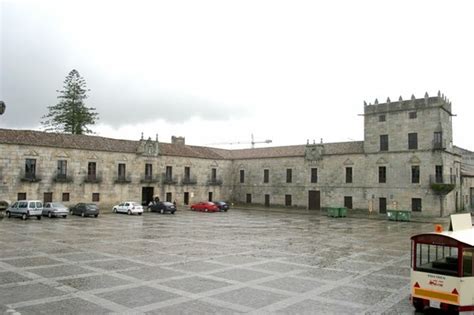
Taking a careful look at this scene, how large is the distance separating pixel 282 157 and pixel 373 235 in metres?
24.5

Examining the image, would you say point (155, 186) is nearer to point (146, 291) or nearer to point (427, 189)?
point (427, 189)

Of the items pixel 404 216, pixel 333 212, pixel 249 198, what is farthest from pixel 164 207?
pixel 404 216

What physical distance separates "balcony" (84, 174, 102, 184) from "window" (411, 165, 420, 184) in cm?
3053

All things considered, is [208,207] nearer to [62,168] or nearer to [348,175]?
[62,168]

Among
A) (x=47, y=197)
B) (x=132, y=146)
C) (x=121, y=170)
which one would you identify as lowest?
(x=47, y=197)

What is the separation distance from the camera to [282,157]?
47156 millimetres

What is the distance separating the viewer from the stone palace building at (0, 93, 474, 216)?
35.4 meters

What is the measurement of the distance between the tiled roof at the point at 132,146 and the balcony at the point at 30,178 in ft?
9.15

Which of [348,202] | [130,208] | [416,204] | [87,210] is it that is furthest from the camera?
[348,202]

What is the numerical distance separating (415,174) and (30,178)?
3517 centimetres

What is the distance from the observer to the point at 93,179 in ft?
128

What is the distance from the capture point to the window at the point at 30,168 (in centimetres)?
3497

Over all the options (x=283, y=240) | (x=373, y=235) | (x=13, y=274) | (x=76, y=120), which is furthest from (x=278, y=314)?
(x=76, y=120)

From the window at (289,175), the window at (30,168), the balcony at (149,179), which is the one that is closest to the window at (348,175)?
the window at (289,175)
